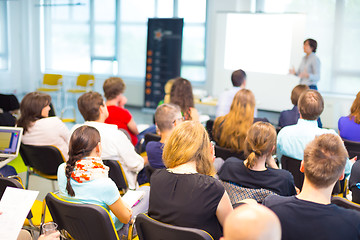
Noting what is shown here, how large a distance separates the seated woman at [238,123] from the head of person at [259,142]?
91 centimetres

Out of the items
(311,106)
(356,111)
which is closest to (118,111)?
(311,106)

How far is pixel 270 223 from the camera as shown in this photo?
0.88m

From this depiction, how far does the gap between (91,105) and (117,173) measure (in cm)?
63

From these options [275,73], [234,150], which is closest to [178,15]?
[275,73]

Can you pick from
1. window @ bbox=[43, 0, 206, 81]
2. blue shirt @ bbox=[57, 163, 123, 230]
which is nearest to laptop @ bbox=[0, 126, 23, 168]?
blue shirt @ bbox=[57, 163, 123, 230]

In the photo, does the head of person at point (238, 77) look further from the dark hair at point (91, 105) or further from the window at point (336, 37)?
the window at point (336, 37)

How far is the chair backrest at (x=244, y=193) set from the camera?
2246 mm

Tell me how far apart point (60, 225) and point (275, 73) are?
5.80 m

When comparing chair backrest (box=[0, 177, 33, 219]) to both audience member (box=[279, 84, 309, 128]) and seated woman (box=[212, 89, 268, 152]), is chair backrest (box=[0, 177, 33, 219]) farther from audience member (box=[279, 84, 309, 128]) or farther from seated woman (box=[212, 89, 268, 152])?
audience member (box=[279, 84, 309, 128])

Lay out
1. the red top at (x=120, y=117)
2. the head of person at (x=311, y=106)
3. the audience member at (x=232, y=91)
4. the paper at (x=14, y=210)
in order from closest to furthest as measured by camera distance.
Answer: the paper at (x=14, y=210)
the head of person at (x=311, y=106)
the red top at (x=120, y=117)
the audience member at (x=232, y=91)

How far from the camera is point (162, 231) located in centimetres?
171

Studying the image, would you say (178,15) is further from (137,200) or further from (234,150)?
(137,200)

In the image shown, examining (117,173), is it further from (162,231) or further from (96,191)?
(162,231)

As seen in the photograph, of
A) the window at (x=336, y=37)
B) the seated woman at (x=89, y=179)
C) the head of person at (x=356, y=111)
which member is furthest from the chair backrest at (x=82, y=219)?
the window at (x=336, y=37)
